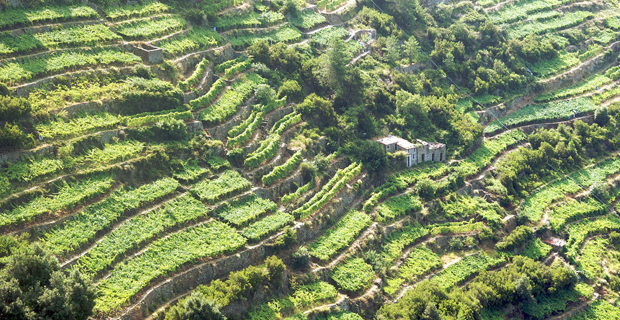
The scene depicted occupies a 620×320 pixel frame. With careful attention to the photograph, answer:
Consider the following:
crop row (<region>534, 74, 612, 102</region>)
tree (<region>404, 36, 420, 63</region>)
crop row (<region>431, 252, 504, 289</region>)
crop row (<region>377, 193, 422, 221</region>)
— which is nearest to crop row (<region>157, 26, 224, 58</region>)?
crop row (<region>377, 193, 422, 221</region>)

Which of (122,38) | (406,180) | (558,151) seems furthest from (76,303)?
(558,151)

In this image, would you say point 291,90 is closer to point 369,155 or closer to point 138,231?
point 369,155

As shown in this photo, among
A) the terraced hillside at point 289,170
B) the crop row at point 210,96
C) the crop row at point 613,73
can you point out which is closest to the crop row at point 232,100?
the terraced hillside at point 289,170

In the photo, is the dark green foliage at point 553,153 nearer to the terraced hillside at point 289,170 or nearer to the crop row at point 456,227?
the terraced hillside at point 289,170

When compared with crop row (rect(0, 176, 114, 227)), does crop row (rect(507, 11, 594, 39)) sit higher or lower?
higher

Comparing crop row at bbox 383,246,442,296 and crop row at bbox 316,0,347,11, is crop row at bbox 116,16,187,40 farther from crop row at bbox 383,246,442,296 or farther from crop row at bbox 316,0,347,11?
crop row at bbox 383,246,442,296
